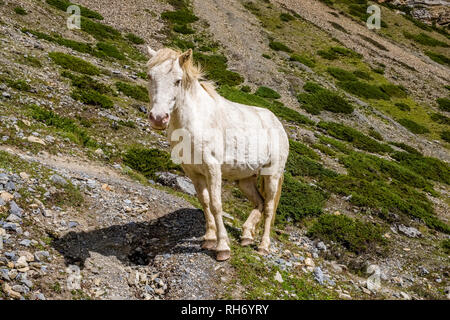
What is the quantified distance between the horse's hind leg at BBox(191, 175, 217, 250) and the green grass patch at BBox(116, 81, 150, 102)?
12694 mm

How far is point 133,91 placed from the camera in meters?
19.4

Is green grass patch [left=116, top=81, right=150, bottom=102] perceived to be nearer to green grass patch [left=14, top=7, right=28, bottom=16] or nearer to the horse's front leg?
green grass patch [left=14, top=7, right=28, bottom=16]

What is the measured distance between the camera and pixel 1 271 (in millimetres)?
5227

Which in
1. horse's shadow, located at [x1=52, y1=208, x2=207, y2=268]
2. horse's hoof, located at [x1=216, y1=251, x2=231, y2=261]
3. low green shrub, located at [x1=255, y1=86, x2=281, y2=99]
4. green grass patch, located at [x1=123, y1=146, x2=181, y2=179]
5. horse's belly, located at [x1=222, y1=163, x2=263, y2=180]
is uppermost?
horse's belly, located at [x1=222, y1=163, x2=263, y2=180]

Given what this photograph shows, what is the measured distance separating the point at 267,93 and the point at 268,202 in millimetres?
23012

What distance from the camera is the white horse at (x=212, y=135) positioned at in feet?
19.3

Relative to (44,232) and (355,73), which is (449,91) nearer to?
(355,73)

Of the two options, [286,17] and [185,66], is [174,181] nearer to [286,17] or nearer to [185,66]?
[185,66]

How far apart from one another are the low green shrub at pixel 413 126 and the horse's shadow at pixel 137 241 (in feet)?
96.7

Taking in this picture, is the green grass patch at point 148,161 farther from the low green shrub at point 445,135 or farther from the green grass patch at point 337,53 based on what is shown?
the green grass patch at point 337,53

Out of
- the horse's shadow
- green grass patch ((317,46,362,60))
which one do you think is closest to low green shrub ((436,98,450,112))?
green grass patch ((317,46,362,60))

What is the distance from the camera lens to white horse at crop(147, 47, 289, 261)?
5879mm

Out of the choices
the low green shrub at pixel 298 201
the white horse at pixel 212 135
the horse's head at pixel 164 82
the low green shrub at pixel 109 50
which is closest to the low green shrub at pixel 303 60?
the low green shrub at pixel 109 50

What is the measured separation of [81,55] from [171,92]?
20.7 metres
